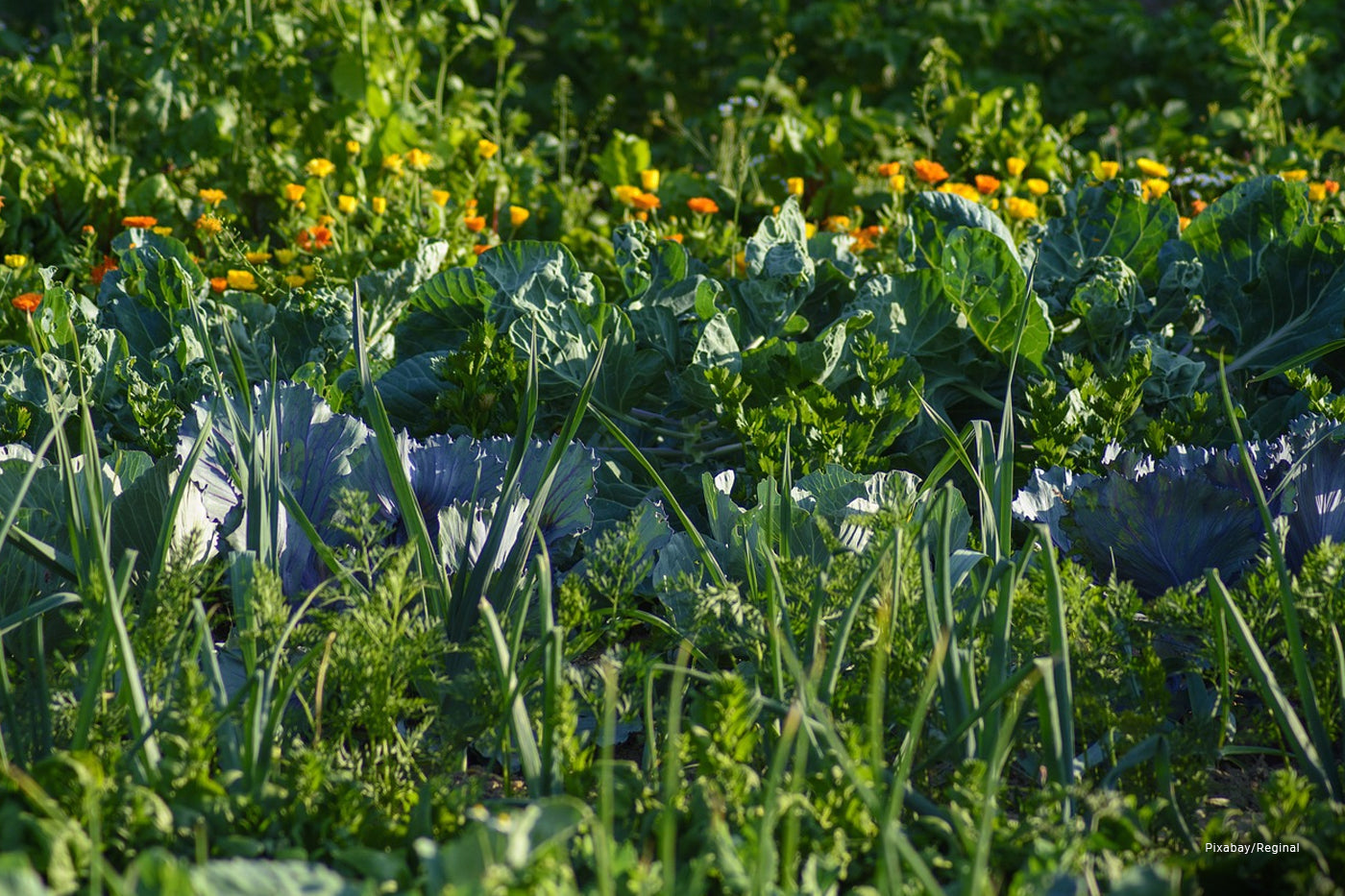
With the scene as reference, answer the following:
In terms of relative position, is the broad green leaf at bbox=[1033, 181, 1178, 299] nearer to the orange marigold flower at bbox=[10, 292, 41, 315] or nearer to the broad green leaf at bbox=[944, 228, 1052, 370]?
the broad green leaf at bbox=[944, 228, 1052, 370]

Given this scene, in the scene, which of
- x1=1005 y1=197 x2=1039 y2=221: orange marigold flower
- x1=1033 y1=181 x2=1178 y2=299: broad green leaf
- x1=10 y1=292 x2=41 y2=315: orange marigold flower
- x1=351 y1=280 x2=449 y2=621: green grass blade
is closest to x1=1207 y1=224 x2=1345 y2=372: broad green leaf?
x1=1033 y1=181 x2=1178 y2=299: broad green leaf

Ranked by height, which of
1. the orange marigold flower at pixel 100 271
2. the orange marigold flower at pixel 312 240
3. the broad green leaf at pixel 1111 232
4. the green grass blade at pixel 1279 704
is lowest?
the green grass blade at pixel 1279 704

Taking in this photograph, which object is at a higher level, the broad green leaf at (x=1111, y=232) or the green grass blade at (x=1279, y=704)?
the broad green leaf at (x=1111, y=232)

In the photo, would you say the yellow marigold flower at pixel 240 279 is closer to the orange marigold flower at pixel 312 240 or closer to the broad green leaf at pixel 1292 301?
the orange marigold flower at pixel 312 240

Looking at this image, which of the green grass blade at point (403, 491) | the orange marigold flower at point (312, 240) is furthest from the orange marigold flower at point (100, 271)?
the green grass blade at point (403, 491)

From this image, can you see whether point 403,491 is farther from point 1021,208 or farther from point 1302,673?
point 1021,208

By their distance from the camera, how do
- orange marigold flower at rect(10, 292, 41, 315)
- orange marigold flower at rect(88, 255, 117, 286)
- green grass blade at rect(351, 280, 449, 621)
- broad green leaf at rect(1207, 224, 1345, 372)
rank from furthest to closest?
orange marigold flower at rect(88, 255, 117, 286), broad green leaf at rect(1207, 224, 1345, 372), orange marigold flower at rect(10, 292, 41, 315), green grass blade at rect(351, 280, 449, 621)

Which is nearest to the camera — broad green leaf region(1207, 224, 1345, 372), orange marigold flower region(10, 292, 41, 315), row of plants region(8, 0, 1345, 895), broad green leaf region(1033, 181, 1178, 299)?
row of plants region(8, 0, 1345, 895)

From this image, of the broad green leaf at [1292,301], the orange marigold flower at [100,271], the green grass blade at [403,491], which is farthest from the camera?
the orange marigold flower at [100,271]

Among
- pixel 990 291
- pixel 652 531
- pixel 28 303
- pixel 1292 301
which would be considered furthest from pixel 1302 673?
pixel 28 303

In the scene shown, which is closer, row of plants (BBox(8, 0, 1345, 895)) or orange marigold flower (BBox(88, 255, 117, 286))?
row of plants (BBox(8, 0, 1345, 895))

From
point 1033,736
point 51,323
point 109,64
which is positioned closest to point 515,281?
point 51,323

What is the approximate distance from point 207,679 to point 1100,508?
118 centimetres

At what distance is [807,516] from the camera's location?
1654mm
